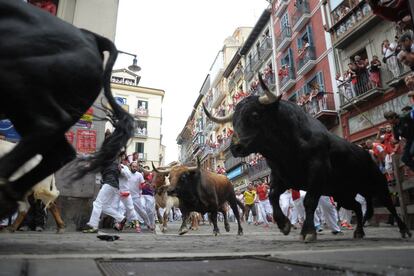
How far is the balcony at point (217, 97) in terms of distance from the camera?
161 feet

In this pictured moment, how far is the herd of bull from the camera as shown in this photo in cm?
273

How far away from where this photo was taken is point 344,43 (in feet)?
69.6

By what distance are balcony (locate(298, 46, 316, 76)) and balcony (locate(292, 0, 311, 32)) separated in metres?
2.14

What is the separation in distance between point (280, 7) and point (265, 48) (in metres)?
3.79

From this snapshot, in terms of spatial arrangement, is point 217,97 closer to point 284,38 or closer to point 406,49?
point 284,38

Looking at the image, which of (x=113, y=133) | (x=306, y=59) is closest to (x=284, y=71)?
(x=306, y=59)

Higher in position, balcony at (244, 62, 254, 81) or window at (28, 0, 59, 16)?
balcony at (244, 62, 254, 81)

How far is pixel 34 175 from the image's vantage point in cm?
305

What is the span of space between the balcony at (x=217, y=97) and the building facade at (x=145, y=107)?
28.7 feet

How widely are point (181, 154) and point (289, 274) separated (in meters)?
86.0

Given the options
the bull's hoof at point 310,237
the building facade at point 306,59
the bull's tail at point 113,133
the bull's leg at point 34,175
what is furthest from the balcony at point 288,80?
the bull's leg at point 34,175

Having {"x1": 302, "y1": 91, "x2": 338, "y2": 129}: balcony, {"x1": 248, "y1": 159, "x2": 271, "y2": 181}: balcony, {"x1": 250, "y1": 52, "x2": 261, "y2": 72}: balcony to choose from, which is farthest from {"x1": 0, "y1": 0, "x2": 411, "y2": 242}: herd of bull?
{"x1": 250, "y1": 52, "x2": 261, "y2": 72}: balcony

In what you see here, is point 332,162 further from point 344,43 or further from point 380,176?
point 344,43

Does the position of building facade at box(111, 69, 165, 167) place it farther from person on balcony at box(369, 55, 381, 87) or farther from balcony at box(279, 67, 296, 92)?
person on balcony at box(369, 55, 381, 87)
